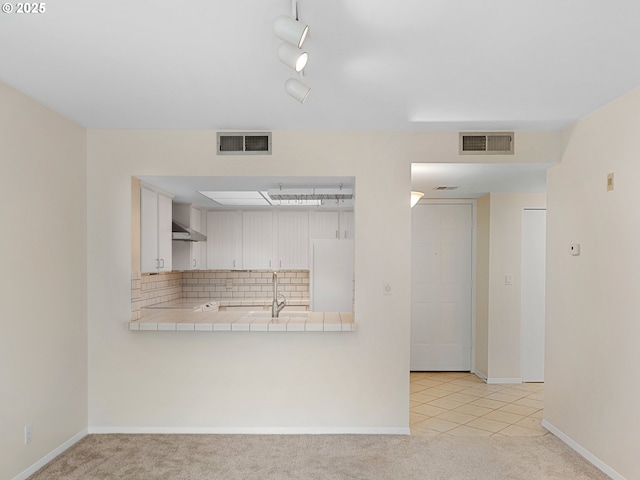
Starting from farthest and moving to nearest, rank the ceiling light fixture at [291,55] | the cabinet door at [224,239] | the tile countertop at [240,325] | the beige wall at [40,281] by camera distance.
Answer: the cabinet door at [224,239] < the tile countertop at [240,325] < the beige wall at [40,281] < the ceiling light fixture at [291,55]

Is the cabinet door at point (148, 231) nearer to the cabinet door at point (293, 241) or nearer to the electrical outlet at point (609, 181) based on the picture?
the cabinet door at point (293, 241)

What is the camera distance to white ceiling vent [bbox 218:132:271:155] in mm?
3734

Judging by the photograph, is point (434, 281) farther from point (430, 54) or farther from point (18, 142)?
point (18, 142)

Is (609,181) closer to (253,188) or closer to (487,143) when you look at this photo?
(487,143)

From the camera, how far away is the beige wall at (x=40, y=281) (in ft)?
9.07

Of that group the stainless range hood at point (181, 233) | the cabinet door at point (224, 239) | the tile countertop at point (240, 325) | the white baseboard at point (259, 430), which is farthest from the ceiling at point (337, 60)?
the cabinet door at point (224, 239)

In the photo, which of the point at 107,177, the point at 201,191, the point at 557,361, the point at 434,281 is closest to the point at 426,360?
the point at 434,281

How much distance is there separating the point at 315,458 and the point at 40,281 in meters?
2.29

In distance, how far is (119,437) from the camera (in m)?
3.62

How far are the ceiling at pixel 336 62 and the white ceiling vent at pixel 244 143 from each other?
123 mm

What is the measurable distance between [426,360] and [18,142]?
490cm

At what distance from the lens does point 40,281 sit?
3.07 metres

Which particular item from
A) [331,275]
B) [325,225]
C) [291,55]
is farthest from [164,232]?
[291,55]

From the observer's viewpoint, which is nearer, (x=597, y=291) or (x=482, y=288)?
(x=597, y=291)
